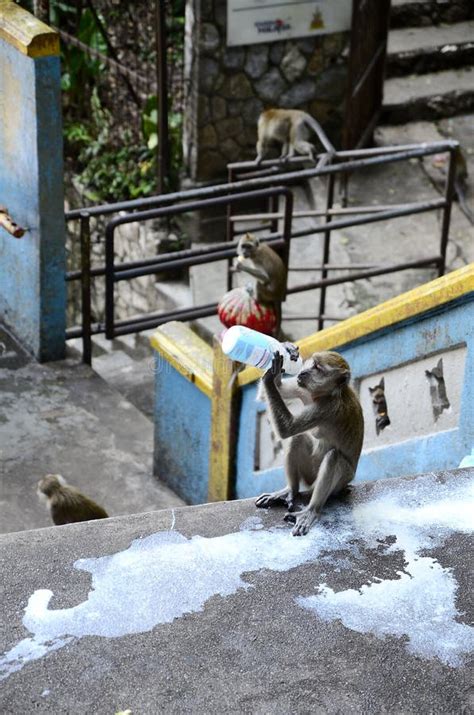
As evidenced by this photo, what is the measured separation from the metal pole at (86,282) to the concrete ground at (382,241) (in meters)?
1.71

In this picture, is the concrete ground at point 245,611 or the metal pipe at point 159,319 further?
the metal pipe at point 159,319

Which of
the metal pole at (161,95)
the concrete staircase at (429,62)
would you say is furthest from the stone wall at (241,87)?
the concrete staircase at (429,62)

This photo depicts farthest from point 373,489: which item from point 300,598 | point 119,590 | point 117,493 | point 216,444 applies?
point 117,493

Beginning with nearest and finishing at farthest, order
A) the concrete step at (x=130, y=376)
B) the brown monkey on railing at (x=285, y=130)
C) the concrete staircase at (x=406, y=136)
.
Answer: the concrete step at (x=130, y=376)
the concrete staircase at (x=406, y=136)
the brown monkey on railing at (x=285, y=130)

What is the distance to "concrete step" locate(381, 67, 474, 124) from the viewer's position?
12.1 meters

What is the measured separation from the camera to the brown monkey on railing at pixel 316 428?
4730 mm

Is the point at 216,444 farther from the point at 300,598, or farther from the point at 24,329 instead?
the point at 300,598

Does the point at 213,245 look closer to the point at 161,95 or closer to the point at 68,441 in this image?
the point at 68,441

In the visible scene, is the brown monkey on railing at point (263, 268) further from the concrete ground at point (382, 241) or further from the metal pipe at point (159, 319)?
the concrete ground at point (382, 241)

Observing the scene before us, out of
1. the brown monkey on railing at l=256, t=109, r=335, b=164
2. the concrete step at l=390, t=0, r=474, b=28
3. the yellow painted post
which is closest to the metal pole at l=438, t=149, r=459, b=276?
the brown monkey on railing at l=256, t=109, r=335, b=164

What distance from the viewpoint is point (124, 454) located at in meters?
7.80

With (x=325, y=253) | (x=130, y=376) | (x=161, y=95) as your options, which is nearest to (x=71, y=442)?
(x=130, y=376)

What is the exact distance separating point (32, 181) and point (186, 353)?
5.46 feet

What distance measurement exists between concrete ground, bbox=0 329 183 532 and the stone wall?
3413 millimetres
